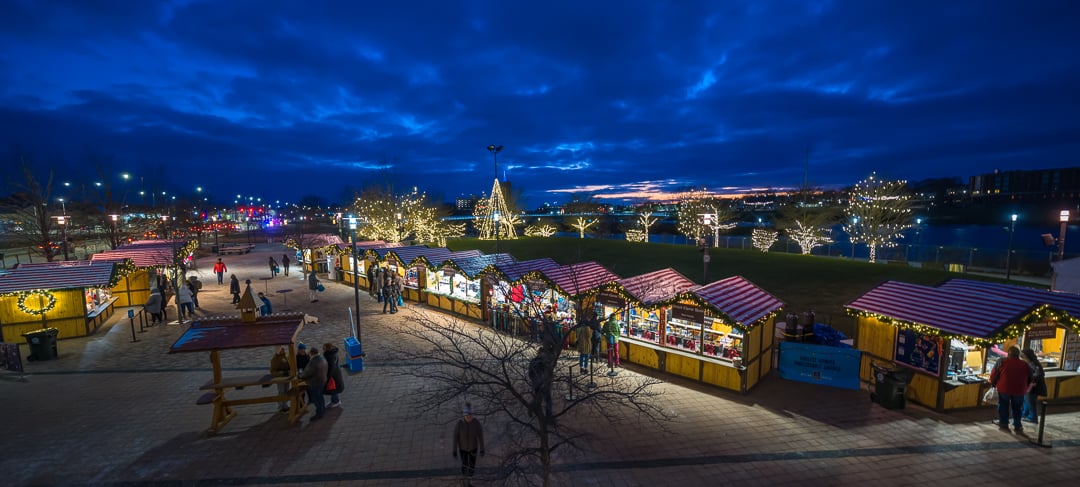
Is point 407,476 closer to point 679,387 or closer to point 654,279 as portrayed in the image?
point 679,387

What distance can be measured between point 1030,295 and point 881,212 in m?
27.6

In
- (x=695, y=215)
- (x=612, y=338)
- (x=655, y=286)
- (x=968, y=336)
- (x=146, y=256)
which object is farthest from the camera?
(x=695, y=215)

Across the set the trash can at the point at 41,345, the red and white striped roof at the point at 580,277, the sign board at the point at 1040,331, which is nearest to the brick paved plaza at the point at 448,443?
the sign board at the point at 1040,331

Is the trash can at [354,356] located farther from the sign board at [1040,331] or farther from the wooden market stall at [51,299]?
the sign board at [1040,331]

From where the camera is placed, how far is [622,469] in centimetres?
775

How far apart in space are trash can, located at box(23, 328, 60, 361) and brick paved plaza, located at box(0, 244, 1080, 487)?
6.18 ft

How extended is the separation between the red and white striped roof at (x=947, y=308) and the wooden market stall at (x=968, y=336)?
Result: 0.02 meters

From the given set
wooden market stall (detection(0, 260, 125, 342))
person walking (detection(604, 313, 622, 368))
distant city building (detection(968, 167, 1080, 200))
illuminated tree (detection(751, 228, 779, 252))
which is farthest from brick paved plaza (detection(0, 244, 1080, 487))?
distant city building (detection(968, 167, 1080, 200))

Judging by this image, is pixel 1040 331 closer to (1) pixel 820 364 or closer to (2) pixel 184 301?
(1) pixel 820 364

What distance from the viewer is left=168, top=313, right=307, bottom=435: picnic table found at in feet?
29.5

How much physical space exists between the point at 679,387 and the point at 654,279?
390cm

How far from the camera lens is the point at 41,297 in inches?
615

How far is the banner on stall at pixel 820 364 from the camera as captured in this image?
10.9m

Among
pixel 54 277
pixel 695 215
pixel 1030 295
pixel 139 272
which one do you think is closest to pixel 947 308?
pixel 1030 295
